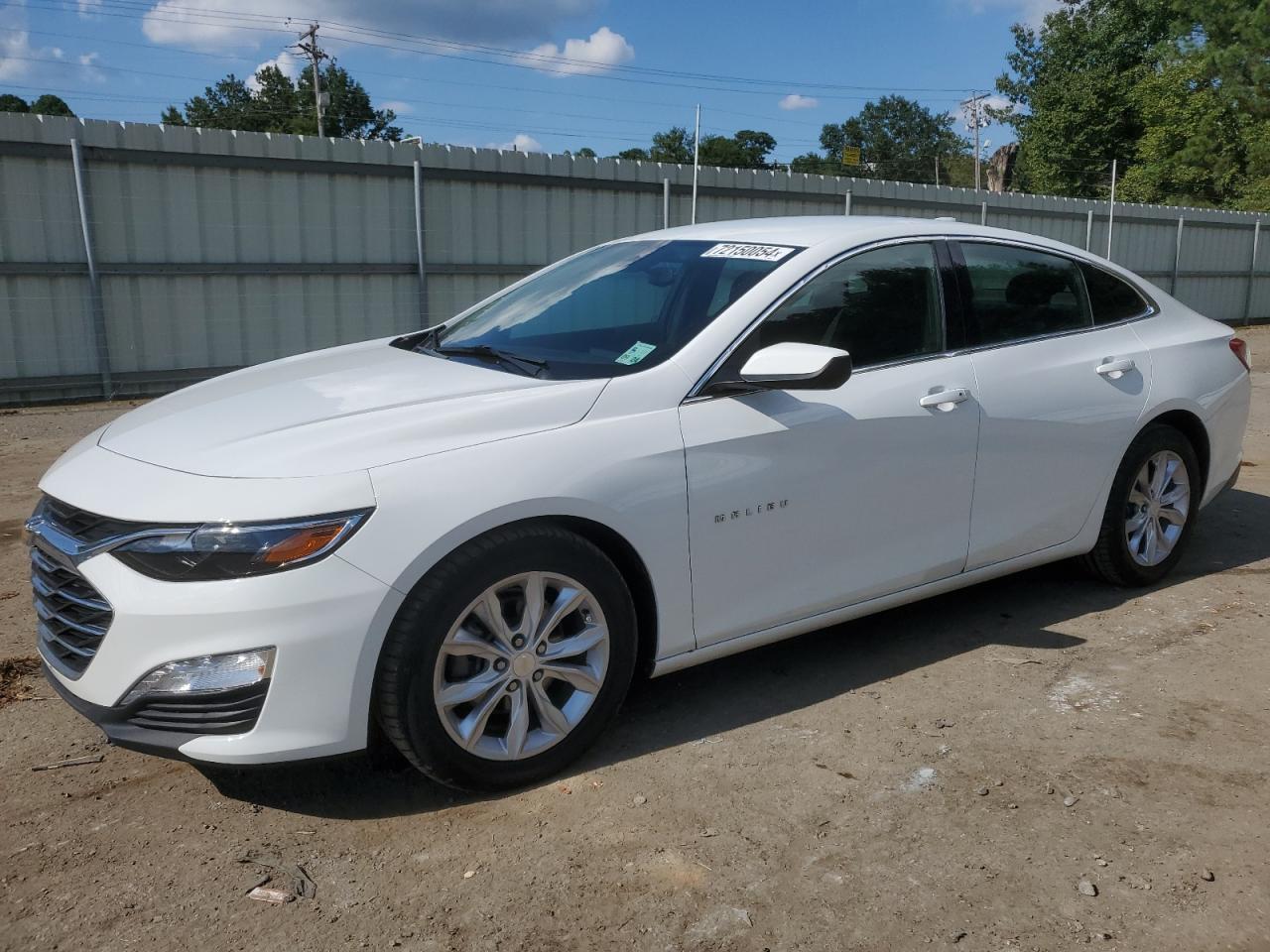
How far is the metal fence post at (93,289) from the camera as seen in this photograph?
1016 centimetres

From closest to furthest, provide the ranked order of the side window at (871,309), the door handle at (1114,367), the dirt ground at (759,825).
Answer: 1. the dirt ground at (759,825)
2. the side window at (871,309)
3. the door handle at (1114,367)

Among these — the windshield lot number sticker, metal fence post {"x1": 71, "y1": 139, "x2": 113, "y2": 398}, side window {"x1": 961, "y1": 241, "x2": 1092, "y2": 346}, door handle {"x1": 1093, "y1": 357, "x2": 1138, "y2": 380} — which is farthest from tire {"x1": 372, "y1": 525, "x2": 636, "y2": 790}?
metal fence post {"x1": 71, "y1": 139, "x2": 113, "y2": 398}

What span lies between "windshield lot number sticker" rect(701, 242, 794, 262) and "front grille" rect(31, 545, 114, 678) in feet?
7.46

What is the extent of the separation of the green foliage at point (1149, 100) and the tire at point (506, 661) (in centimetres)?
3858

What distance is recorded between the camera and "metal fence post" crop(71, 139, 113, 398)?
10.2 metres

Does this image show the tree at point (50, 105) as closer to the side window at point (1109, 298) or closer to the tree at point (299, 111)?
the tree at point (299, 111)

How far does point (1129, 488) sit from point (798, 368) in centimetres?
214

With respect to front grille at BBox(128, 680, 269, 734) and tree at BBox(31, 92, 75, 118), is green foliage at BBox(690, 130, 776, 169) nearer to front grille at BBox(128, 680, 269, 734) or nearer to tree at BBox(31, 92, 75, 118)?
tree at BBox(31, 92, 75, 118)

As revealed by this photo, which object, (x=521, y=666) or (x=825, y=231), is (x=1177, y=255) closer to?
Result: (x=825, y=231)

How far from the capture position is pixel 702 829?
293 centimetres

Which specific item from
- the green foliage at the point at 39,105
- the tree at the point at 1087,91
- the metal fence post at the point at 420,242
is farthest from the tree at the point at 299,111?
the metal fence post at the point at 420,242

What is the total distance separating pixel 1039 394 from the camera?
419cm

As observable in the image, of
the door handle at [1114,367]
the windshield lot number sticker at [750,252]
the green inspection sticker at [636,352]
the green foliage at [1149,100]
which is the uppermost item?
the green foliage at [1149,100]

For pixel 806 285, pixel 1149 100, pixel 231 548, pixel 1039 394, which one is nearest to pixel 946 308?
pixel 1039 394
